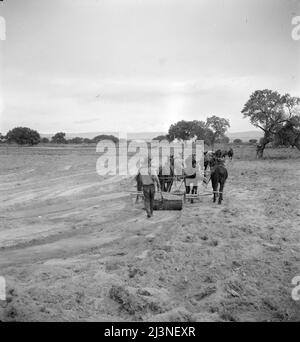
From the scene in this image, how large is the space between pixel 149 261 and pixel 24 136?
69535 mm

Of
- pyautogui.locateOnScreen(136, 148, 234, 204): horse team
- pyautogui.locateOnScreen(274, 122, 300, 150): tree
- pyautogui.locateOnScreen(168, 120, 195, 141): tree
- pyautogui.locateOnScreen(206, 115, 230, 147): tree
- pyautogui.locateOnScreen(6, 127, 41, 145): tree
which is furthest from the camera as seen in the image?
pyautogui.locateOnScreen(168, 120, 195, 141): tree

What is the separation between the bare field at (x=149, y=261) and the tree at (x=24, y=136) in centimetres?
6215

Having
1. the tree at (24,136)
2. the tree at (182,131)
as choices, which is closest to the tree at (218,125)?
the tree at (182,131)

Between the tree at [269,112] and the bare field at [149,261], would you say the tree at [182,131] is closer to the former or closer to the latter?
the tree at [269,112]

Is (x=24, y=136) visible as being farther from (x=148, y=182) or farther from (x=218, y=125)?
(x=148, y=182)

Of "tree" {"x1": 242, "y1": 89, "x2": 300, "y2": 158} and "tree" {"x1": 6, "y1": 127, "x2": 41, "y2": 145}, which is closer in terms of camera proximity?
"tree" {"x1": 242, "y1": 89, "x2": 300, "y2": 158}

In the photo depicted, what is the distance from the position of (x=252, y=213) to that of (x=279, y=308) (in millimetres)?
5838

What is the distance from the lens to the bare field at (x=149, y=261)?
200 inches

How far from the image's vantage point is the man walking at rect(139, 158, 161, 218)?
9.85 meters

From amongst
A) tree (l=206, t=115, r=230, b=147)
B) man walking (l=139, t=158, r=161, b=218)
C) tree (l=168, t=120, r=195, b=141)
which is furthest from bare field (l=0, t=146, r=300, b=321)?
tree (l=168, t=120, r=195, b=141)

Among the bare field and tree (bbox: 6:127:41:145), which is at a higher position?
tree (bbox: 6:127:41:145)

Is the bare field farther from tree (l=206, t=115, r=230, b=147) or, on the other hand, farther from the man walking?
tree (l=206, t=115, r=230, b=147)

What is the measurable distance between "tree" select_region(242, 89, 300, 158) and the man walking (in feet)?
96.9

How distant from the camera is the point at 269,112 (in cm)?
3791
